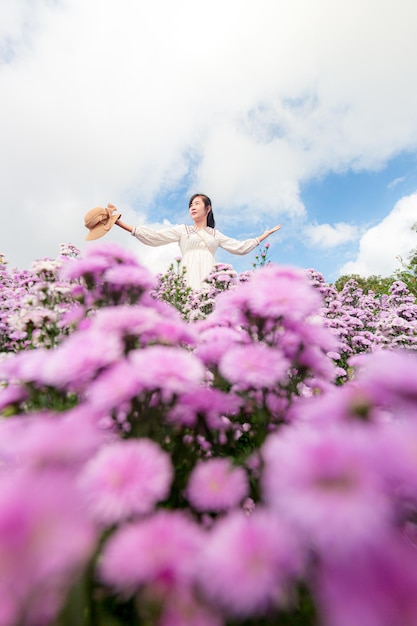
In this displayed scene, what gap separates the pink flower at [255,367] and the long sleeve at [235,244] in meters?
8.92

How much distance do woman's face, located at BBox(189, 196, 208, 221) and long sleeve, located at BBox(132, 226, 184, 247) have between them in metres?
0.51

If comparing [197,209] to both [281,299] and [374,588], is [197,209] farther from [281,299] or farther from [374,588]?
[374,588]

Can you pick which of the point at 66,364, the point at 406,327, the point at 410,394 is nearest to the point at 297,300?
the point at 410,394

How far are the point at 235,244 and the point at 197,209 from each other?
1495 mm

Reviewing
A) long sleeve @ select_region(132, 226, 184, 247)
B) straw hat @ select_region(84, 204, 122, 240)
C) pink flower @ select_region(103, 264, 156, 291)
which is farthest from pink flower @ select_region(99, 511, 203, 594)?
long sleeve @ select_region(132, 226, 184, 247)

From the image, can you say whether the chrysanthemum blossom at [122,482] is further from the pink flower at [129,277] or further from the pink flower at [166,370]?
the pink flower at [129,277]

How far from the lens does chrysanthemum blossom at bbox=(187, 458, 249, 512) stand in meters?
0.82

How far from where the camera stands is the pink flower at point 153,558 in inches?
23.0

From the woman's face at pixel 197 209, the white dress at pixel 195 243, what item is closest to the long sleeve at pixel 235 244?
the white dress at pixel 195 243

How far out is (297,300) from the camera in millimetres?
1075

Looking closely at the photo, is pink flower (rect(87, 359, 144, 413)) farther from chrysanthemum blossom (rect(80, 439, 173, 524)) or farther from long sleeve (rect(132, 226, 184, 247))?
long sleeve (rect(132, 226, 184, 247))

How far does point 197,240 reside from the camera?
32.7 feet

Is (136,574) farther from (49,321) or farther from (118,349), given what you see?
(49,321)

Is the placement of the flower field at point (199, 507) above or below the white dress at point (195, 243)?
below
